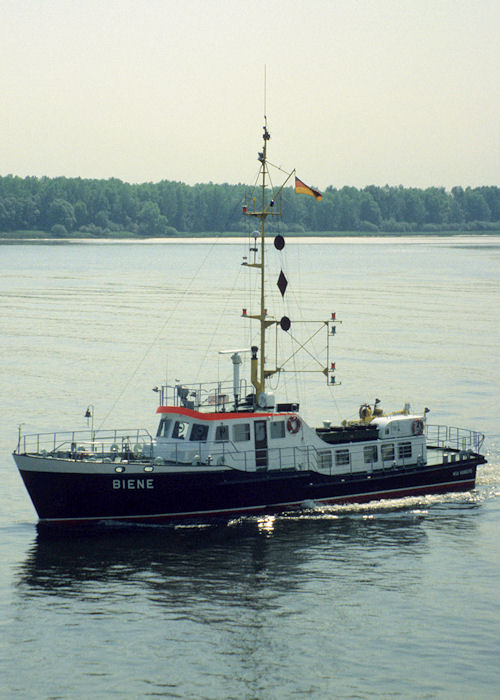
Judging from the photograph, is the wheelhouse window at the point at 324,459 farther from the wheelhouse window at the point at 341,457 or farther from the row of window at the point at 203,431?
the row of window at the point at 203,431

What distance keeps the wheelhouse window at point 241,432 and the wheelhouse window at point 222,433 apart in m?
0.36

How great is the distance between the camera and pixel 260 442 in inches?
1683

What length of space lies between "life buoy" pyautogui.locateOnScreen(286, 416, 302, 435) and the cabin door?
109 centimetres

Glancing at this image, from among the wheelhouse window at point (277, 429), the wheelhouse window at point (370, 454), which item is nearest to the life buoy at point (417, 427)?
the wheelhouse window at point (370, 454)

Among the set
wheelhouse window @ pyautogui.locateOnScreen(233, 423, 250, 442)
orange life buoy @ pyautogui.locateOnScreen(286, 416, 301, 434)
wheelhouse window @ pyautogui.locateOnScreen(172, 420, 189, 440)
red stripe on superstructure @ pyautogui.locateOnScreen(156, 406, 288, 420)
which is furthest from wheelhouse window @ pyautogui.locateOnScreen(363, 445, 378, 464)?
wheelhouse window @ pyautogui.locateOnScreen(172, 420, 189, 440)

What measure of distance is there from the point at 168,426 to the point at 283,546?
7557 mm

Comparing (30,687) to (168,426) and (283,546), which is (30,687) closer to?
(283,546)

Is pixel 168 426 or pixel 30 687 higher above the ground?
pixel 168 426

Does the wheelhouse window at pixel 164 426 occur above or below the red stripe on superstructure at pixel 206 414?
below

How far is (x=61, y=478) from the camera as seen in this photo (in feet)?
129

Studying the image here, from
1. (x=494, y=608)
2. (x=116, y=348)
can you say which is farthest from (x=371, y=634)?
(x=116, y=348)

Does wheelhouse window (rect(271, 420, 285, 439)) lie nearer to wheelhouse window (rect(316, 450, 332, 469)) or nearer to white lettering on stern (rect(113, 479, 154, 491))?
wheelhouse window (rect(316, 450, 332, 469))

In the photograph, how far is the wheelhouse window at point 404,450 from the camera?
4669 cm

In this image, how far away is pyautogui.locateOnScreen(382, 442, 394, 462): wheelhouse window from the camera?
46281mm
